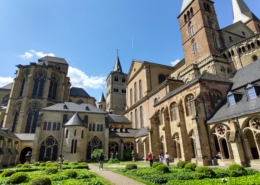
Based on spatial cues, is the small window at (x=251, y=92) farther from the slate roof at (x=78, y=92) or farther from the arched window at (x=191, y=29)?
the slate roof at (x=78, y=92)

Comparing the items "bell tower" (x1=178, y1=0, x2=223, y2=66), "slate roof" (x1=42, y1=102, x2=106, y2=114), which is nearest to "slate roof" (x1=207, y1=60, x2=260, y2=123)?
"bell tower" (x1=178, y1=0, x2=223, y2=66)

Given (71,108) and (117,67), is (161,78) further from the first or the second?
(117,67)

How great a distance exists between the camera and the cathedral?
55.5 ft

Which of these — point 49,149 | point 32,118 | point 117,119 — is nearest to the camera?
point 49,149

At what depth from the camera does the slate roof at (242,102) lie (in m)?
15.0

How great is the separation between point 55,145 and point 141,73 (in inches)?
1063

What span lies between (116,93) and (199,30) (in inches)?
1636

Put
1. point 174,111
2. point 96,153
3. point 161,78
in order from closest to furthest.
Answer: point 174,111
point 96,153
point 161,78

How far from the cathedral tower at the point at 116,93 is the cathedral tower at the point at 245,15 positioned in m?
45.0

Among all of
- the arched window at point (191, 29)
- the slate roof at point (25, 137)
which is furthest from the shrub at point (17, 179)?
the arched window at point (191, 29)

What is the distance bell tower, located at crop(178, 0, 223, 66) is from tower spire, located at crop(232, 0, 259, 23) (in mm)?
11786

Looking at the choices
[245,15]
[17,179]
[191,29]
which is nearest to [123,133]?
[17,179]

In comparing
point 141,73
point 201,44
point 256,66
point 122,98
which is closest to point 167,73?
point 141,73

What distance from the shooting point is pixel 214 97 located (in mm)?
20266
